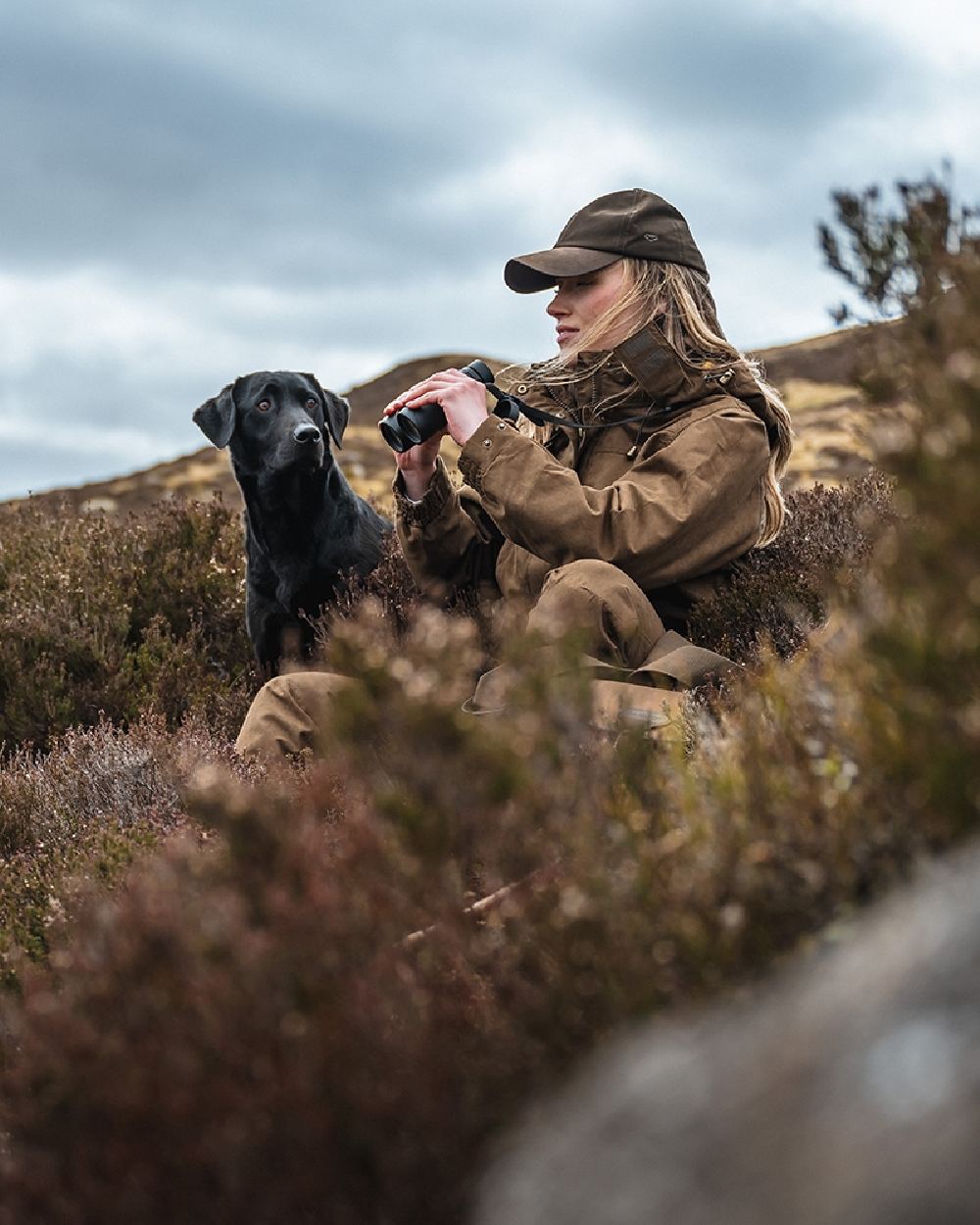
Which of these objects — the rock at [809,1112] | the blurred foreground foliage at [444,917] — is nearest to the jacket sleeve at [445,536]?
the blurred foreground foliage at [444,917]

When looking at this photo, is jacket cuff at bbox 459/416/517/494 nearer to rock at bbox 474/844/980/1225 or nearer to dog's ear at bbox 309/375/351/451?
dog's ear at bbox 309/375/351/451

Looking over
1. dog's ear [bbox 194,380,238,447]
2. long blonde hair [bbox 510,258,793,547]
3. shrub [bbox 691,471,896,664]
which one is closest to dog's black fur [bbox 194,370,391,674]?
dog's ear [bbox 194,380,238,447]

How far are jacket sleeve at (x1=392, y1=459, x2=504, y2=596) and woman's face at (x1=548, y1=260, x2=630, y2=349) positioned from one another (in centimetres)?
74

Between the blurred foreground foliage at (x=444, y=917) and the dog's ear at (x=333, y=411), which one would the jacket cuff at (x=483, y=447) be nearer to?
the blurred foreground foliage at (x=444, y=917)

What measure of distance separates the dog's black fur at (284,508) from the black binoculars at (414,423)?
1661 mm

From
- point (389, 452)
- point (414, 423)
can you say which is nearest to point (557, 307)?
point (414, 423)

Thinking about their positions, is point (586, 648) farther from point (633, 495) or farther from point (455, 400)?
point (455, 400)

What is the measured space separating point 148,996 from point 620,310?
3554 millimetres

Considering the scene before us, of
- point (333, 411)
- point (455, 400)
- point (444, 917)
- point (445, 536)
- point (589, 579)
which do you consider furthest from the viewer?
point (333, 411)

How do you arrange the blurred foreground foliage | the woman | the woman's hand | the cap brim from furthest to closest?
1. the cap brim
2. the woman's hand
3. the woman
4. the blurred foreground foliage

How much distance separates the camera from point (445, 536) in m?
5.25

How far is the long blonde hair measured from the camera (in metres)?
4.78

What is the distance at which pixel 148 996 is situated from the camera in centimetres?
179

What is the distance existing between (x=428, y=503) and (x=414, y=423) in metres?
0.60
